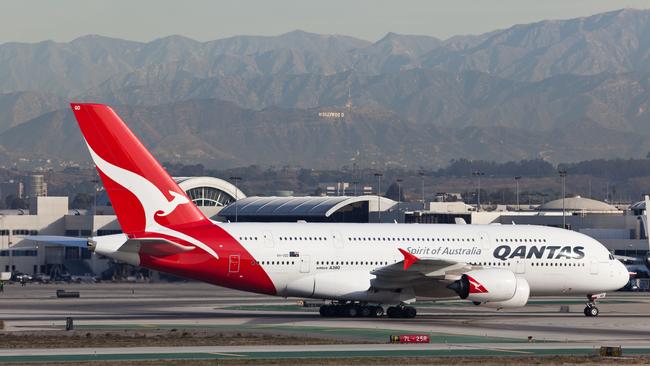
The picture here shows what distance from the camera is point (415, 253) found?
64.6 meters

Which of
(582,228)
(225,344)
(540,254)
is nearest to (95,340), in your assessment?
(225,344)

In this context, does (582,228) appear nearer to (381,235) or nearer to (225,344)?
(381,235)

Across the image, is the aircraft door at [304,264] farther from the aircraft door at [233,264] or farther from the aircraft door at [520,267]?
the aircraft door at [520,267]

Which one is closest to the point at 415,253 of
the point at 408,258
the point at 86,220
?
the point at 408,258

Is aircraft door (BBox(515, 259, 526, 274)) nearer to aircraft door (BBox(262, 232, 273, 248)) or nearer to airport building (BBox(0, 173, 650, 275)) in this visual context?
aircraft door (BBox(262, 232, 273, 248))

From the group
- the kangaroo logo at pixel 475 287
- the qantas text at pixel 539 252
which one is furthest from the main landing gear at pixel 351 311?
the qantas text at pixel 539 252

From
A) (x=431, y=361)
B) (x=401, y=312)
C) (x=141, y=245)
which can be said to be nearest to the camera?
(x=431, y=361)

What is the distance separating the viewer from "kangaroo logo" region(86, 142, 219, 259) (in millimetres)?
59719

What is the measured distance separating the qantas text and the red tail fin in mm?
17432

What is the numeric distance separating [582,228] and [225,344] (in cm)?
10449

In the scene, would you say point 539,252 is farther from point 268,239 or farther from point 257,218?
point 257,218

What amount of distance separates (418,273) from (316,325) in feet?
22.1

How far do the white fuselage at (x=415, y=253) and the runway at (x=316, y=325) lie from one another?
1.79 meters

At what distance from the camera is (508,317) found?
66.6 metres
